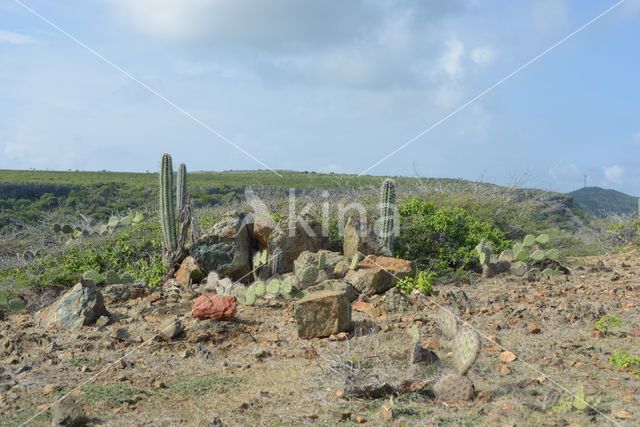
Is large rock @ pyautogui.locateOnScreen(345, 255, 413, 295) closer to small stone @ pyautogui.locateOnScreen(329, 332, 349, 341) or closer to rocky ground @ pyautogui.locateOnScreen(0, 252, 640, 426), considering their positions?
rocky ground @ pyautogui.locateOnScreen(0, 252, 640, 426)

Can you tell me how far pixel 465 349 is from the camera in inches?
196

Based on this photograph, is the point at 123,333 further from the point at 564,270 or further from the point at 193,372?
the point at 564,270

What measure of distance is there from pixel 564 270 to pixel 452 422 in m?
6.02

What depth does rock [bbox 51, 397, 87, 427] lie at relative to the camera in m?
4.27

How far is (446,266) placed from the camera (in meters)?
9.79

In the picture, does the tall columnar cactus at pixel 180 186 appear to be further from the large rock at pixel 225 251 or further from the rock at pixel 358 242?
the rock at pixel 358 242

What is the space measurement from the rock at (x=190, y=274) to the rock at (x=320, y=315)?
351 cm

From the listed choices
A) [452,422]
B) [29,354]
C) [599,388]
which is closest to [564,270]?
[599,388]

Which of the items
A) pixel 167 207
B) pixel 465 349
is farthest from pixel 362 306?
pixel 167 207

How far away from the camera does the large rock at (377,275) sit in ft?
25.9

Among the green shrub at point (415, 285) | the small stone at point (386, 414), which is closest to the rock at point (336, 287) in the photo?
the green shrub at point (415, 285)

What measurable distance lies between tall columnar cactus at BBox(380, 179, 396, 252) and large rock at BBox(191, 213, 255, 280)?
2.02 m

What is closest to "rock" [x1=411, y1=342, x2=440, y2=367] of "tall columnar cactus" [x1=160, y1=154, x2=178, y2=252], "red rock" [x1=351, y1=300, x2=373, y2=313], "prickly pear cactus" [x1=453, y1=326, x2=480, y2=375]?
"prickly pear cactus" [x1=453, y1=326, x2=480, y2=375]

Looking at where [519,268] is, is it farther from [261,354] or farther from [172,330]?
[172,330]
